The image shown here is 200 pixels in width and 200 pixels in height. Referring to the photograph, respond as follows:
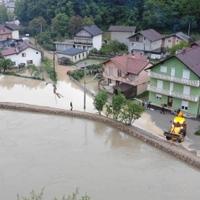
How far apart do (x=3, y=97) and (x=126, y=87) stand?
32.5ft

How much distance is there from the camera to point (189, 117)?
872 inches

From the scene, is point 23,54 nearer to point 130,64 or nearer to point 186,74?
point 130,64

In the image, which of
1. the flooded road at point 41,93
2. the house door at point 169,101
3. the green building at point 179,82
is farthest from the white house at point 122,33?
the house door at point 169,101

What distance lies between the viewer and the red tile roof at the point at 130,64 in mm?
26391

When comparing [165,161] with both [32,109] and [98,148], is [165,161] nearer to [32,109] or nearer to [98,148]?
[98,148]

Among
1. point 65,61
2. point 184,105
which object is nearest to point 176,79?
point 184,105

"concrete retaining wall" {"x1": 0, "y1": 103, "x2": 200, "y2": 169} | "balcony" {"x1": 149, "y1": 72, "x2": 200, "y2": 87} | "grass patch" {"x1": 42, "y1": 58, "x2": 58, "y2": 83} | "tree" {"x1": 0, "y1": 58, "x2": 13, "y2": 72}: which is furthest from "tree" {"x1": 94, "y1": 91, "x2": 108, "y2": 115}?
"tree" {"x1": 0, "y1": 58, "x2": 13, "y2": 72}

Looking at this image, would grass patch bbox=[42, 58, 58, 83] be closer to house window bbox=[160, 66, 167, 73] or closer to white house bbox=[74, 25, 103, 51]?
white house bbox=[74, 25, 103, 51]

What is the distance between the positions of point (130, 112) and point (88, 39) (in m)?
22.9

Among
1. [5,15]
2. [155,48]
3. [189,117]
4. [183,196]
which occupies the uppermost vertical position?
[5,15]

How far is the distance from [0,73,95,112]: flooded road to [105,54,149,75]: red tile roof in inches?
140

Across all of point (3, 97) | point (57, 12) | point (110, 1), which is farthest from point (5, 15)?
point (3, 97)

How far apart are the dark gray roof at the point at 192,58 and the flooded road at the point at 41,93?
280 inches

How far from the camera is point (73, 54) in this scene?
36969mm
